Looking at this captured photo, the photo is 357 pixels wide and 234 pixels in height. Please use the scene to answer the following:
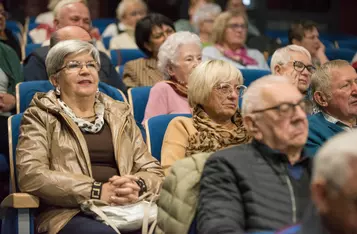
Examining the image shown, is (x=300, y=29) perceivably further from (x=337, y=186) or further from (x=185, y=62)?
(x=337, y=186)

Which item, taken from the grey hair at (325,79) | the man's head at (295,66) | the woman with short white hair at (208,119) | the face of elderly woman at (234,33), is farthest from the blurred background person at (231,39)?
the woman with short white hair at (208,119)

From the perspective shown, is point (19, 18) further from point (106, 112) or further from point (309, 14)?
point (106, 112)

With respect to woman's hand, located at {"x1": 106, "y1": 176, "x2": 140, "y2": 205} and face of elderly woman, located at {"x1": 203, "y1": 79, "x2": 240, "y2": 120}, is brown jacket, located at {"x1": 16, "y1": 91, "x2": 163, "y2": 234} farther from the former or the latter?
face of elderly woman, located at {"x1": 203, "y1": 79, "x2": 240, "y2": 120}

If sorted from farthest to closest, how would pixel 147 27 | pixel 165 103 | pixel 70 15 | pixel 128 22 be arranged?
pixel 128 22
pixel 147 27
pixel 70 15
pixel 165 103

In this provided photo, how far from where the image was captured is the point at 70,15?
519 cm

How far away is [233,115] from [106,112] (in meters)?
0.57

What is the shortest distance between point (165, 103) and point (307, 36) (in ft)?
5.83

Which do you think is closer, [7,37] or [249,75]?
[249,75]

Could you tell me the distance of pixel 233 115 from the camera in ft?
11.8

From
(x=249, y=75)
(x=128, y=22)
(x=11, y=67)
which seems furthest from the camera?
(x=128, y=22)

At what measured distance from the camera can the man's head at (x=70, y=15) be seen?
5.18 m

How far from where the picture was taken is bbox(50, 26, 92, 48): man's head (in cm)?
431

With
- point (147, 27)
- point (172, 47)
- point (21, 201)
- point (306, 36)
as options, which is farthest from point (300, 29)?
point (21, 201)

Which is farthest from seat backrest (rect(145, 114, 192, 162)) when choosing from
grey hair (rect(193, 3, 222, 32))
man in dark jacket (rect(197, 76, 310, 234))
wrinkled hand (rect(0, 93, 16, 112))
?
grey hair (rect(193, 3, 222, 32))
